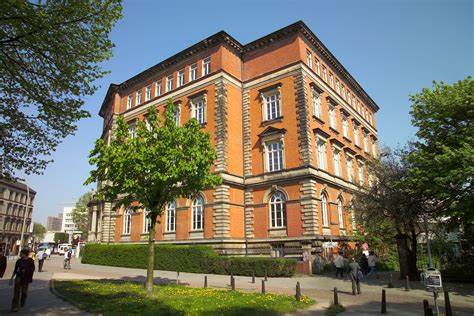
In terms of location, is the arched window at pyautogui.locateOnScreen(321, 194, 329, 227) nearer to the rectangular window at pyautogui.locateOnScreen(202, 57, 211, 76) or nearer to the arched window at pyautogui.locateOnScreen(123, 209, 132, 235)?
the rectangular window at pyautogui.locateOnScreen(202, 57, 211, 76)

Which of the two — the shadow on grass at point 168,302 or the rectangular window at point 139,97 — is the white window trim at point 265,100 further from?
the shadow on grass at point 168,302

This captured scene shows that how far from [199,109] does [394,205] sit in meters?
20.1

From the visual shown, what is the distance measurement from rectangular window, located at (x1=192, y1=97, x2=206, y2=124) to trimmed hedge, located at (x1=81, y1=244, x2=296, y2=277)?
40.5 feet

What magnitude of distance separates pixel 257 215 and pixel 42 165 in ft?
61.7

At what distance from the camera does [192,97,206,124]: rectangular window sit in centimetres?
3325

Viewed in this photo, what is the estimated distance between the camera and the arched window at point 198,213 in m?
30.2

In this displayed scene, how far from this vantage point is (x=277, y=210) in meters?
28.8

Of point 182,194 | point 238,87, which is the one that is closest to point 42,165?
point 182,194

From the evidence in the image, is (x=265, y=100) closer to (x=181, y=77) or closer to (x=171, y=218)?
(x=181, y=77)

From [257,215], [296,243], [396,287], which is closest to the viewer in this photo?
[396,287]

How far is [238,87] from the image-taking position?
1329 inches

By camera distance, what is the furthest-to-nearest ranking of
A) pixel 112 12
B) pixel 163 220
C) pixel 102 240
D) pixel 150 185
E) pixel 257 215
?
pixel 102 240 → pixel 163 220 → pixel 257 215 → pixel 150 185 → pixel 112 12

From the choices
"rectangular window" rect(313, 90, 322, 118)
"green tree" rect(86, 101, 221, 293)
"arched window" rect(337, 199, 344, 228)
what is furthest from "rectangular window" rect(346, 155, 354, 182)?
"green tree" rect(86, 101, 221, 293)

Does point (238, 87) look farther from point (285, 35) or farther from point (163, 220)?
point (163, 220)
